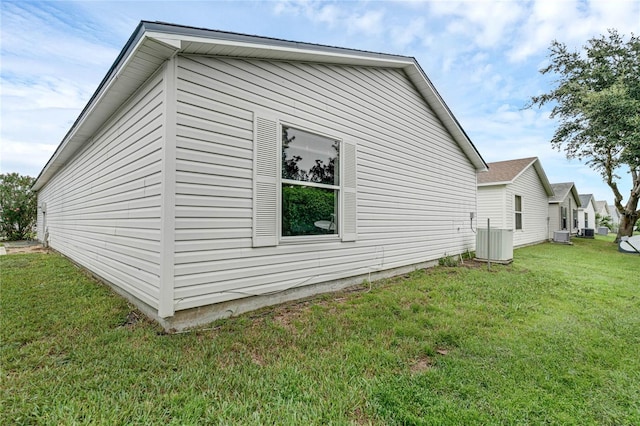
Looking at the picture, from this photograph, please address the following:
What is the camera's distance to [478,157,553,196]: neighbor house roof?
40.3 feet

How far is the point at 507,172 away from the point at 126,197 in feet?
47.2

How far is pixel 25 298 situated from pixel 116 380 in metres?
3.57

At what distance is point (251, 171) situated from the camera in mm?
3920

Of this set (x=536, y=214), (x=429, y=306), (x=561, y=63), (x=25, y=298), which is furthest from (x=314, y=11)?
(x=561, y=63)

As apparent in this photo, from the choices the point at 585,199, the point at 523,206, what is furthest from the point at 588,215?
the point at 523,206

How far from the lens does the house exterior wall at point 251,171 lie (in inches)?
135

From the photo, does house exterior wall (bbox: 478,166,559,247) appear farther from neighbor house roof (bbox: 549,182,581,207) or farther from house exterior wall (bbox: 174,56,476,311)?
house exterior wall (bbox: 174,56,476,311)

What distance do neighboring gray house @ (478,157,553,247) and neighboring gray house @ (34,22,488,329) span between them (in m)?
7.24

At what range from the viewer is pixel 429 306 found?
4289 millimetres

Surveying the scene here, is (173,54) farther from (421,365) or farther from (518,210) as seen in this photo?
(518,210)

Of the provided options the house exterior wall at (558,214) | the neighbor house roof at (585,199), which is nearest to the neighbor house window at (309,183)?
the house exterior wall at (558,214)

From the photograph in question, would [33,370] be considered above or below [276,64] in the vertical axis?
below

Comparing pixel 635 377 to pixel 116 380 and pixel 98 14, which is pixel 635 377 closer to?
pixel 116 380

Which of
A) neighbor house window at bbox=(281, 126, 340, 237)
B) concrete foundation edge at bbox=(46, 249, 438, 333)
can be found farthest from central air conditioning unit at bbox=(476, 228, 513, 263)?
neighbor house window at bbox=(281, 126, 340, 237)
